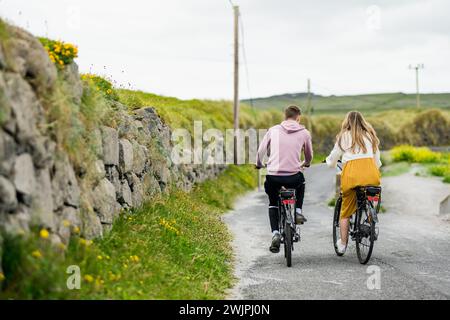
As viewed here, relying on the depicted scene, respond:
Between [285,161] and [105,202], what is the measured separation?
2.69m

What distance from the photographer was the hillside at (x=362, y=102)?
138000 millimetres

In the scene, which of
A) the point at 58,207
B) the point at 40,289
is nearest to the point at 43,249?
the point at 40,289

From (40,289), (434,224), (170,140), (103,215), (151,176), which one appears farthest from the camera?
(170,140)

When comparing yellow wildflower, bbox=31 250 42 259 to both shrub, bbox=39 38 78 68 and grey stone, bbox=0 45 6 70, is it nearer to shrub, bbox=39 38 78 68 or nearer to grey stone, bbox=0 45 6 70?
grey stone, bbox=0 45 6 70

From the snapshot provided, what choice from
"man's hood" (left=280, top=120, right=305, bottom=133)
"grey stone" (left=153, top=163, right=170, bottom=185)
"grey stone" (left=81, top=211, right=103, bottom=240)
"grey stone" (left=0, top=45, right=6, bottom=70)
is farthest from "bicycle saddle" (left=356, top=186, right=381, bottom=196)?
"grey stone" (left=0, top=45, right=6, bottom=70)

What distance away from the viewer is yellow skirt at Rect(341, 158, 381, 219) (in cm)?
882

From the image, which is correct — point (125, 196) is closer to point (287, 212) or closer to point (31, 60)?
point (287, 212)

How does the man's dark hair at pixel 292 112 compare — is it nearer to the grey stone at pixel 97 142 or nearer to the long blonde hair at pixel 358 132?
the long blonde hair at pixel 358 132

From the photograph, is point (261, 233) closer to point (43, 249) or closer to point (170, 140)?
point (170, 140)

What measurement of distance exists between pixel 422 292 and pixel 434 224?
8.15 meters

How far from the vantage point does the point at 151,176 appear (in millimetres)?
11820

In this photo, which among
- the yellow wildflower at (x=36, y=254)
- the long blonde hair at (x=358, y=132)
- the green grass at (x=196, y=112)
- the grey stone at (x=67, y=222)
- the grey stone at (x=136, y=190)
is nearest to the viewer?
the yellow wildflower at (x=36, y=254)

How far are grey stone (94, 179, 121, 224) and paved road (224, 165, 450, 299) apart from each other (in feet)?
6.20

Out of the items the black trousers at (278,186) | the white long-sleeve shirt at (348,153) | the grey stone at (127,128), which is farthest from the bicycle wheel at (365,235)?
the grey stone at (127,128)
